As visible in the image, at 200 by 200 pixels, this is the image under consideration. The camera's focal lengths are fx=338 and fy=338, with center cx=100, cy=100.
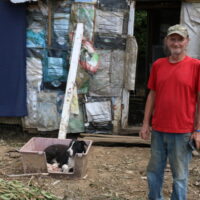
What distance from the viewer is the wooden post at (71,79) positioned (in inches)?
229

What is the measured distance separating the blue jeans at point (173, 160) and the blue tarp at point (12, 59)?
11.9ft

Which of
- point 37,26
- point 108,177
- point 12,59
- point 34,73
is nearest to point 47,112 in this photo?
point 34,73

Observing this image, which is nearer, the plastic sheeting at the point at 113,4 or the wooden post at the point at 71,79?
the wooden post at the point at 71,79

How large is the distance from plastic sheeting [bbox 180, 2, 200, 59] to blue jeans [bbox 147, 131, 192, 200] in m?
3.18

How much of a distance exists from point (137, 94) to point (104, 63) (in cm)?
394

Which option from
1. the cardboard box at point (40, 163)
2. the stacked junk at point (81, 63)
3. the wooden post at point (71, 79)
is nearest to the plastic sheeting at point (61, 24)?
the stacked junk at point (81, 63)

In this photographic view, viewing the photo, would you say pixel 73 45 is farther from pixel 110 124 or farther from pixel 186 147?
pixel 186 147

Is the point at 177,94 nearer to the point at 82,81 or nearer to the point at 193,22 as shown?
the point at 193,22

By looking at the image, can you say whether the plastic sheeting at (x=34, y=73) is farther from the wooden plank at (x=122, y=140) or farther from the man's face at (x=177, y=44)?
the man's face at (x=177, y=44)

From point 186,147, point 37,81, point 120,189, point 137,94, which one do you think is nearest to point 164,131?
point 186,147

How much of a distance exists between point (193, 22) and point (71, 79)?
241 cm

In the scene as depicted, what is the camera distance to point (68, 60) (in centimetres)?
640

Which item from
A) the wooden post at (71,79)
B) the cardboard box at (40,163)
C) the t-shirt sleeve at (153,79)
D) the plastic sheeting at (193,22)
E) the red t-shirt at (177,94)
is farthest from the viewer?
the plastic sheeting at (193,22)

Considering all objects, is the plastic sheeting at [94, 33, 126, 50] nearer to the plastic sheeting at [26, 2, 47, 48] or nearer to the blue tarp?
the plastic sheeting at [26, 2, 47, 48]
